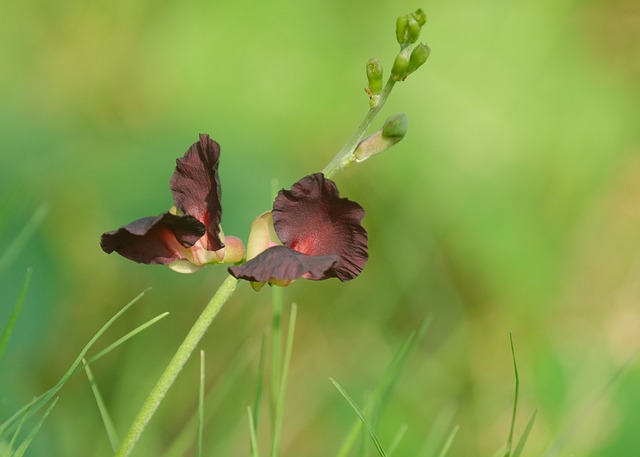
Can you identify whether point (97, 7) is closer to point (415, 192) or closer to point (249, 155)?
point (249, 155)

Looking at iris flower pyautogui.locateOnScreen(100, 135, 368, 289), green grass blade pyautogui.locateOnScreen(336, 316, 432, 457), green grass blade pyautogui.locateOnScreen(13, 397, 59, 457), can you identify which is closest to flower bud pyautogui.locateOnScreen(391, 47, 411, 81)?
iris flower pyautogui.locateOnScreen(100, 135, 368, 289)

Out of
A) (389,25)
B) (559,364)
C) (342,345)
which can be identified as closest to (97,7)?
(389,25)

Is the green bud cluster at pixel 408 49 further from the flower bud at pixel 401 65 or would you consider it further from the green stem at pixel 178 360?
the green stem at pixel 178 360

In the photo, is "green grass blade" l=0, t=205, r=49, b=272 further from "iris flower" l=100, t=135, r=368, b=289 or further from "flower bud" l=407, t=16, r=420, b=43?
"flower bud" l=407, t=16, r=420, b=43

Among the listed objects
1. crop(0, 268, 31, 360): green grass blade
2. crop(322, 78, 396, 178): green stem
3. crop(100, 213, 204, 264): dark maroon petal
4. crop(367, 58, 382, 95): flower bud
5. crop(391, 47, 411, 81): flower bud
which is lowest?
crop(0, 268, 31, 360): green grass blade

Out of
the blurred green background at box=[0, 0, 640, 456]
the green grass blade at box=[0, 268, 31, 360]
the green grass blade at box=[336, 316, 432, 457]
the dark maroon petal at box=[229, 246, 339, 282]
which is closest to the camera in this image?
the dark maroon petal at box=[229, 246, 339, 282]

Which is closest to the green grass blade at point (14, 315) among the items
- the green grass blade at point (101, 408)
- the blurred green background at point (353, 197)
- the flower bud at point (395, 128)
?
the green grass blade at point (101, 408)
